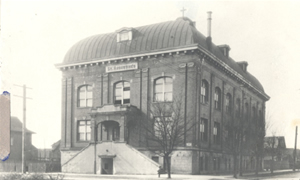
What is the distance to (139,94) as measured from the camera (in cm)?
3438

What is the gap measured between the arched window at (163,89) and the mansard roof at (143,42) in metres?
2.75

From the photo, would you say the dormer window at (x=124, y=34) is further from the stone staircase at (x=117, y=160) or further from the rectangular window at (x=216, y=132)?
the rectangular window at (x=216, y=132)

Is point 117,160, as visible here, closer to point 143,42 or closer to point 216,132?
point 143,42

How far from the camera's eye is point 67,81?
38875mm

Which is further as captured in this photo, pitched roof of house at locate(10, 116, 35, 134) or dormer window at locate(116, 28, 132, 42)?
pitched roof of house at locate(10, 116, 35, 134)

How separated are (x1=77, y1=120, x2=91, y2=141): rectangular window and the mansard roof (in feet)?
20.1

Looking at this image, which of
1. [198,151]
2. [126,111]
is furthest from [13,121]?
[198,151]

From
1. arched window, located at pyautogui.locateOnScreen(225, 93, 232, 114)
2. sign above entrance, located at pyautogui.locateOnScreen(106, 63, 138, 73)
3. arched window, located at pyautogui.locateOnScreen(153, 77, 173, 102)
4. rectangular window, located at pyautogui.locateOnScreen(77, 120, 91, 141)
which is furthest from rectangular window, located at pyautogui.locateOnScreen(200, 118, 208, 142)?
rectangular window, located at pyautogui.locateOnScreen(77, 120, 91, 141)

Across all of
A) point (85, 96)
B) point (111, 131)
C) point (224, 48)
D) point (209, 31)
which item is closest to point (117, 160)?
point (111, 131)

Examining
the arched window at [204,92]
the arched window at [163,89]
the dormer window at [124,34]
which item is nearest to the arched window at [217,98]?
the arched window at [204,92]

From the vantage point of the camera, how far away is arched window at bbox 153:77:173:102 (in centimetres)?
3325

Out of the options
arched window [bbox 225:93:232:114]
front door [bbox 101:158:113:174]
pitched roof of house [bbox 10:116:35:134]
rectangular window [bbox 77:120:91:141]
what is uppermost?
arched window [bbox 225:93:232:114]

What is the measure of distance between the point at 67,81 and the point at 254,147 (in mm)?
20092

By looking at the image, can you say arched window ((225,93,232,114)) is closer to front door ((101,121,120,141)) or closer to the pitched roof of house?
front door ((101,121,120,141))
